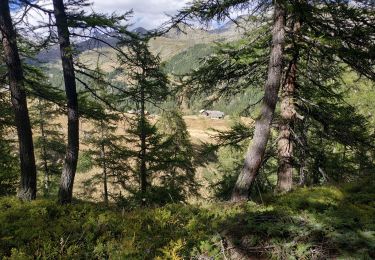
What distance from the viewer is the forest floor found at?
4.58 meters

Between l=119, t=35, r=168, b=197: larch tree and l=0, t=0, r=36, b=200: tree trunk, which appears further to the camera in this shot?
l=119, t=35, r=168, b=197: larch tree

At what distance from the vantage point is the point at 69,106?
1103 cm

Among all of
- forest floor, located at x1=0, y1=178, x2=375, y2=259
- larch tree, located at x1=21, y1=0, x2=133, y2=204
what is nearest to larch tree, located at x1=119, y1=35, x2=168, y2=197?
larch tree, located at x1=21, y1=0, x2=133, y2=204

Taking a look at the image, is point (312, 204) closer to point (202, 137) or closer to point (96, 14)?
point (96, 14)

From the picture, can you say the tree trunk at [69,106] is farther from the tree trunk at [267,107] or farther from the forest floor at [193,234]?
the tree trunk at [267,107]

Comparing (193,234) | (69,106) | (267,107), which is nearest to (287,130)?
(267,107)

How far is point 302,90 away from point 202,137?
64380 millimetres

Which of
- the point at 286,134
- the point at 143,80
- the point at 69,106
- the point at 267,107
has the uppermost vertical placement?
the point at 143,80

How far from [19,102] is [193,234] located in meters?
7.46

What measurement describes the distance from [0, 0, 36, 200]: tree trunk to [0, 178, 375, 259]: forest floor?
3.61 m

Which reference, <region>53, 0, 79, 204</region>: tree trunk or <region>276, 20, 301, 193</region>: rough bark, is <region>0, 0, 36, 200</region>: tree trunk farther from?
<region>276, 20, 301, 193</region>: rough bark

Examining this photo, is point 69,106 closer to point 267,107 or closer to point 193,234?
point 267,107

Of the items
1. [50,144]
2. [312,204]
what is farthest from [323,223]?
[50,144]

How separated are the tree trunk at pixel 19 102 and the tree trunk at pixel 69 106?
94 centimetres
